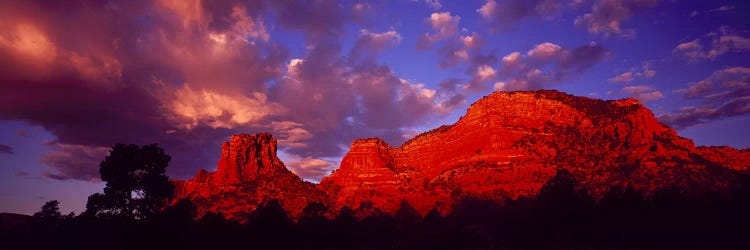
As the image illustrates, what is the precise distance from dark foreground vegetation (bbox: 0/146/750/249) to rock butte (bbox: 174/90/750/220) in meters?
7.30

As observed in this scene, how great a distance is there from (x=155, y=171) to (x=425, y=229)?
54.0 meters

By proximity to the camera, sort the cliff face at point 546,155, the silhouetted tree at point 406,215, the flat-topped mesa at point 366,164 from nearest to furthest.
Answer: the cliff face at point 546,155
the silhouetted tree at point 406,215
the flat-topped mesa at point 366,164

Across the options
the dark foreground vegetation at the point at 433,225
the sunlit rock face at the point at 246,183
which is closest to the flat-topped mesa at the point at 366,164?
the sunlit rock face at the point at 246,183

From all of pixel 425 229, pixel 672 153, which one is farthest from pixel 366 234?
pixel 672 153

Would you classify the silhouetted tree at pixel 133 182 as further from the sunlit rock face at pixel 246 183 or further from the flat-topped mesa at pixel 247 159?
the flat-topped mesa at pixel 247 159

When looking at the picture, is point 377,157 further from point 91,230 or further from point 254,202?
point 91,230

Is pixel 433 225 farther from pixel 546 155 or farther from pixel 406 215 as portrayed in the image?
pixel 546 155

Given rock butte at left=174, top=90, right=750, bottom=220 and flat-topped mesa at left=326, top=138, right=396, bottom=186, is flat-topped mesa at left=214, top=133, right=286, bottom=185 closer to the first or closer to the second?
rock butte at left=174, top=90, right=750, bottom=220

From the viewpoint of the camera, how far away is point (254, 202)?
109m

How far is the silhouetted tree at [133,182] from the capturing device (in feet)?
86.7

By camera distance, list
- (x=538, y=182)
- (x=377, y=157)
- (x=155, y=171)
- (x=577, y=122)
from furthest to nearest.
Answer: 1. (x=377, y=157)
2. (x=577, y=122)
3. (x=538, y=182)
4. (x=155, y=171)

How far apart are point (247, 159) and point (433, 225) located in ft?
260

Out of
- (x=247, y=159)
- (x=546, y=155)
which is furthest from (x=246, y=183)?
(x=546, y=155)

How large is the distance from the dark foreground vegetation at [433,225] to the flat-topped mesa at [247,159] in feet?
167
